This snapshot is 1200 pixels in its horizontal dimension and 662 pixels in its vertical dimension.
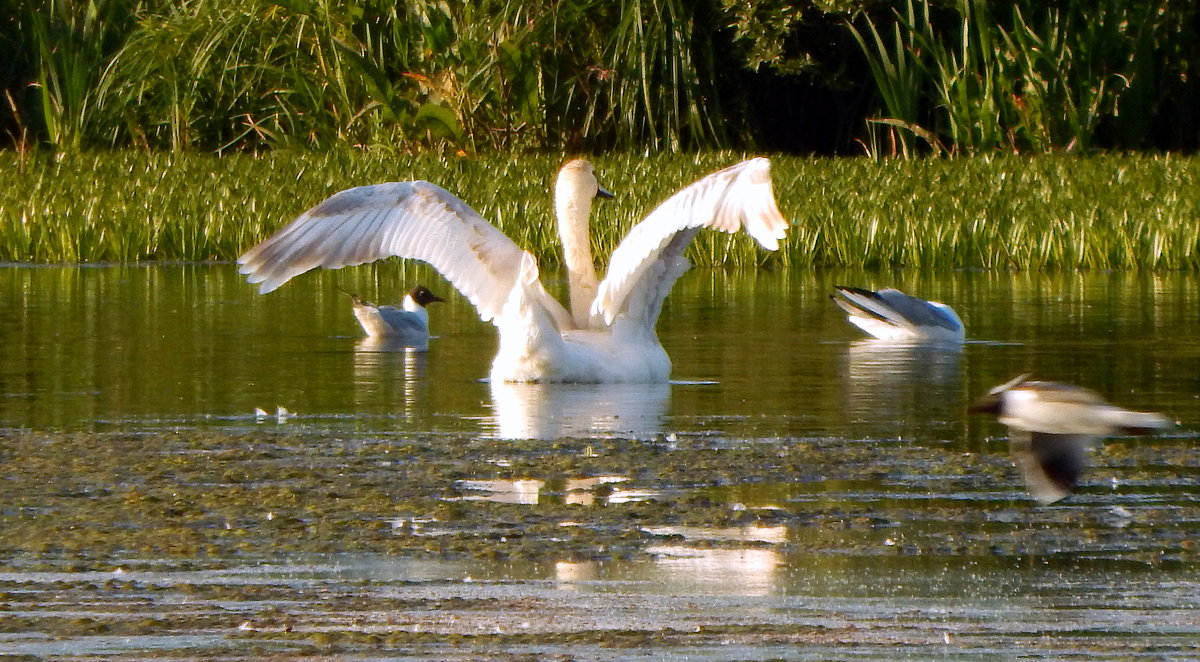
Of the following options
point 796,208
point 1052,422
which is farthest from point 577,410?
point 796,208

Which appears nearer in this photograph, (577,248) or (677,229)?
(677,229)

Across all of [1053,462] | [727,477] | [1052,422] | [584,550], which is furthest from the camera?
[727,477]

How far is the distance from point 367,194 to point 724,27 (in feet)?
53.3

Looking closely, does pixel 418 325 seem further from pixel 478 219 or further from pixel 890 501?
pixel 890 501

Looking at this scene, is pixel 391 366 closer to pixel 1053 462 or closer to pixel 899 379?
pixel 899 379

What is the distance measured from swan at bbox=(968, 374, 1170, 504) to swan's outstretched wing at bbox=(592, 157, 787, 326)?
2885 mm

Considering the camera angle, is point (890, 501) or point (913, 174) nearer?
point (890, 501)

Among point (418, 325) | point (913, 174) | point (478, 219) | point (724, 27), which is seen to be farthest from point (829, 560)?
point (724, 27)

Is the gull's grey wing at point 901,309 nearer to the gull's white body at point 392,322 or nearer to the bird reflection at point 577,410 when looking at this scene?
the gull's white body at point 392,322

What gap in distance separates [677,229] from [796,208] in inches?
330

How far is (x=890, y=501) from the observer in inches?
233

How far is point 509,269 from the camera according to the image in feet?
30.2

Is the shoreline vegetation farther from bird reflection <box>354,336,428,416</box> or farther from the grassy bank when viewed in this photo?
bird reflection <box>354,336,428,416</box>

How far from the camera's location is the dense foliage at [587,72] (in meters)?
23.2
